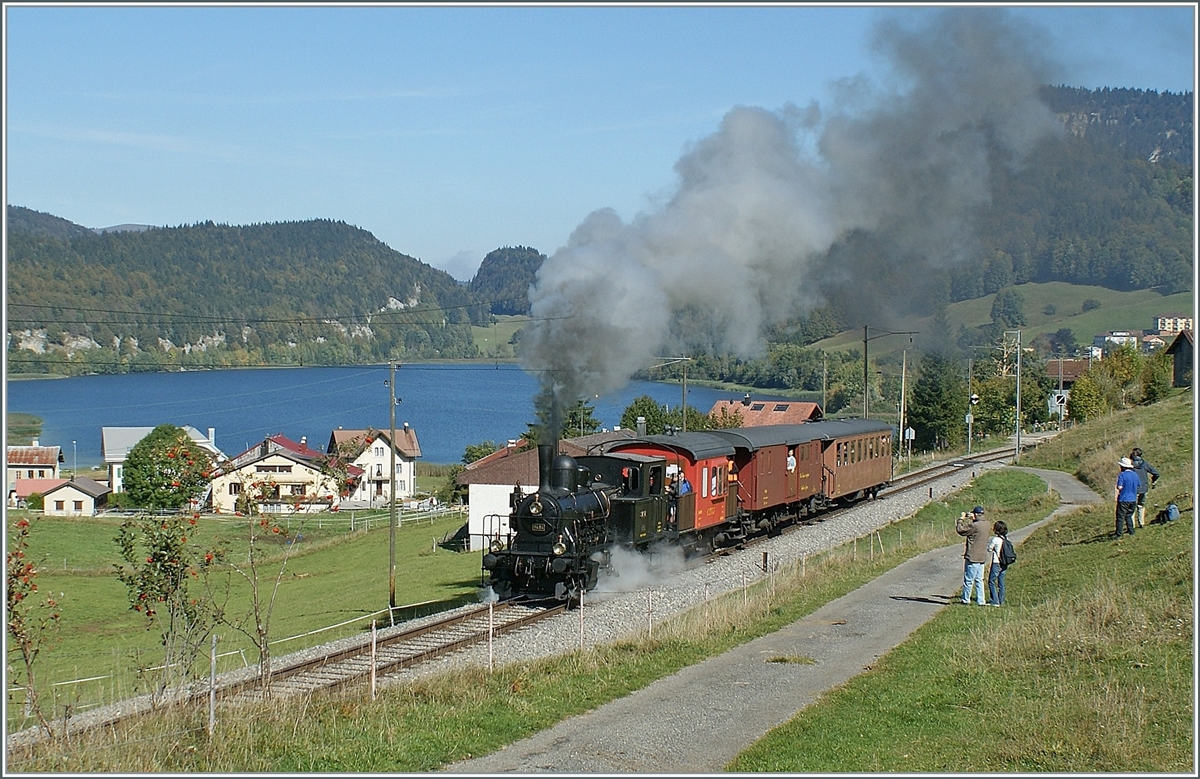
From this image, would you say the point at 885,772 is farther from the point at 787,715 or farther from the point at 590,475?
the point at 590,475

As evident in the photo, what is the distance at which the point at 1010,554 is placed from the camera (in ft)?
62.6

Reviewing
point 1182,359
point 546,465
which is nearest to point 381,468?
point 1182,359

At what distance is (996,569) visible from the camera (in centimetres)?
1920

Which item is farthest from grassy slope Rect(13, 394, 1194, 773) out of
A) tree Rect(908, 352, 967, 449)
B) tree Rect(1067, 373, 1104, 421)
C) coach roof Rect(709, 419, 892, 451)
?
tree Rect(1067, 373, 1104, 421)

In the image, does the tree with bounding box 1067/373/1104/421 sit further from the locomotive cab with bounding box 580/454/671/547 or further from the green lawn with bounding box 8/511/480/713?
the locomotive cab with bounding box 580/454/671/547

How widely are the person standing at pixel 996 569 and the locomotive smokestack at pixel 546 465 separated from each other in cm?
899

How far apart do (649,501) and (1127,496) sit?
32.9 ft

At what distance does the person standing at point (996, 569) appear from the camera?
19.0m

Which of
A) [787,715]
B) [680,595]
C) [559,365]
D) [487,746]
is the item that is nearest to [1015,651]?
[787,715]

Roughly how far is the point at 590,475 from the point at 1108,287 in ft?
361

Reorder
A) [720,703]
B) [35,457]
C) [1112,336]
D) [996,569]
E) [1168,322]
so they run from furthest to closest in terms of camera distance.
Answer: [1168,322]
[1112,336]
[35,457]
[996,569]
[720,703]

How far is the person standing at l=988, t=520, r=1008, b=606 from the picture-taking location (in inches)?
749

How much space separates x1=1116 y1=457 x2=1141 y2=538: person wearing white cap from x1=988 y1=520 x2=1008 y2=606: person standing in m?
3.86

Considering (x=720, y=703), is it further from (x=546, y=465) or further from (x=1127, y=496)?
(x=1127, y=496)
